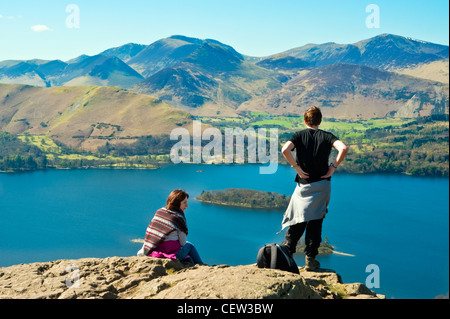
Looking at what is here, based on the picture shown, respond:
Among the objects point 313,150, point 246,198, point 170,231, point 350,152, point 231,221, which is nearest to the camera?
point 313,150

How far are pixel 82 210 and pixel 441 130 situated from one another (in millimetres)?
116020

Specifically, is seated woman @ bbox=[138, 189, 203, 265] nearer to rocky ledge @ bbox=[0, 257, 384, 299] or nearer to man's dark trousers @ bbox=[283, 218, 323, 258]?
rocky ledge @ bbox=[0, 257, 384, 299]

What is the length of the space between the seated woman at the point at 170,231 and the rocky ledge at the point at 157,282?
0.18 meters

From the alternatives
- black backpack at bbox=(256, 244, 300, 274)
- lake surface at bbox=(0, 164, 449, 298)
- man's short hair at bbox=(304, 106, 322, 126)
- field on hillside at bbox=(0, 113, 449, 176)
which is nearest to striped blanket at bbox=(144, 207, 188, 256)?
black backpack at bbox=(256, 244, 300, 274)

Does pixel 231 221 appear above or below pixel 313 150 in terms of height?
below

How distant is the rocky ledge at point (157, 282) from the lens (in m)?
3.70

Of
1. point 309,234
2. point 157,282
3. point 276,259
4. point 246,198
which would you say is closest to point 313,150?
point 309,234

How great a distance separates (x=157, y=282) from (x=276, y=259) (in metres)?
1.23

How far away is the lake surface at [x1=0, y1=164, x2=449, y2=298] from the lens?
4975 centimetres

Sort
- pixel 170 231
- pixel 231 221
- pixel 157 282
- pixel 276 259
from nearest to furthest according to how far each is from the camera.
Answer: pixel 157 282 → pixel 276 259 → pixel 170 231 → pixel 231 221

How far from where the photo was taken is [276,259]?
181 inches

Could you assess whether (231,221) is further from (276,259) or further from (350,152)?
(350,152)

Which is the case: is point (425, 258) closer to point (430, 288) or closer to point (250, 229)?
point (430, 288)

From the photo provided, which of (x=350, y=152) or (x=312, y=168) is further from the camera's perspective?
(x=350, y=152)
